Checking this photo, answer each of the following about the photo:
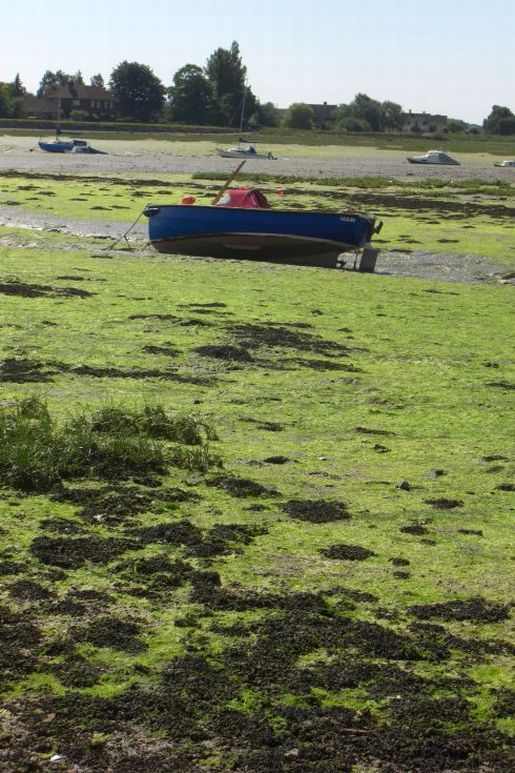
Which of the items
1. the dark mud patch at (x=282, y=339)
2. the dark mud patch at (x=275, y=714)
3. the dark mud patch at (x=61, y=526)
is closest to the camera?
the dark mud patch at (x=275, y=714)

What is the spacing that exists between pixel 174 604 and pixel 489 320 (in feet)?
39.8

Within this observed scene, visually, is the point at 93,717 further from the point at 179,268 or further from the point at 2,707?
A: the point at 179,268

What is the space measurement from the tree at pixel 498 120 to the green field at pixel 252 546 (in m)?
168

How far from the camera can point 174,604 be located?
20.4 feet

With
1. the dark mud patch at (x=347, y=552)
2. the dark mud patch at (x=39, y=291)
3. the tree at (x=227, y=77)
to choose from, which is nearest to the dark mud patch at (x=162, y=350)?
the dark mud patch at (x=39, y=291)

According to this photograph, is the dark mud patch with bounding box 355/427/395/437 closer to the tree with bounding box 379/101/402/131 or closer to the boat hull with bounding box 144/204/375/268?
the boat hull with bounding box 144/204/375/268

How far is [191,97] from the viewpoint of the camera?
141 m

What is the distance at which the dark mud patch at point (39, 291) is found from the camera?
56.0 ft

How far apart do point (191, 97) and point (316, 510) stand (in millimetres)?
137041

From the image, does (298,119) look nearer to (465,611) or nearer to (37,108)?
(37,108)

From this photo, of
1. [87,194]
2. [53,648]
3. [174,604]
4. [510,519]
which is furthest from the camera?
[87,194]

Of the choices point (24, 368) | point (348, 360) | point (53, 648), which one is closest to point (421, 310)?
point (348, 360)

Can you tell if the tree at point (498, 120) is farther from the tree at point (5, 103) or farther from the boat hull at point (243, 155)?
the boat hull at point (243, 155)

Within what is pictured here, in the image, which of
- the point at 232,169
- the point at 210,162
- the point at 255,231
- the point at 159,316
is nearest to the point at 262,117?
the point at 210,162
